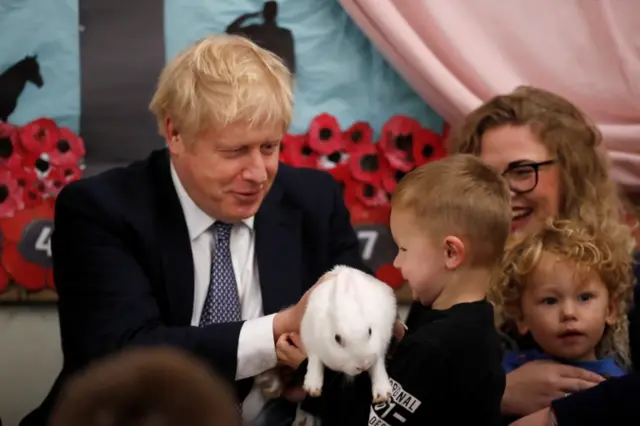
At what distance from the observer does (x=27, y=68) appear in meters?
2.11

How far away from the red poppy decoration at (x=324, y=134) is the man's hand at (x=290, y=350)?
2.75ft

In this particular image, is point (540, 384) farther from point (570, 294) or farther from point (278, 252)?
point (278, 252)

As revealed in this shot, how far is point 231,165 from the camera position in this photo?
156cm

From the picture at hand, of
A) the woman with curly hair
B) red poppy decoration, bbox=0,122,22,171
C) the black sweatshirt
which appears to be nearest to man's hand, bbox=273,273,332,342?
the black sweatshirt

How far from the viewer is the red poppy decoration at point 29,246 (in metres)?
2.09

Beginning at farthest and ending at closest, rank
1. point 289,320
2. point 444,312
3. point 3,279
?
point 3,279 → point 289,320 → point 444,312

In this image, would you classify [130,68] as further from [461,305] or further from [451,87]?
[461,305]

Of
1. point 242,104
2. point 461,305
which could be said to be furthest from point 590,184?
point 242,104

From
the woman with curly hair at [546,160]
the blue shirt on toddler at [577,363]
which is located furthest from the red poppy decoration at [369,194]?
the blue shirt on toddler at [577,363]

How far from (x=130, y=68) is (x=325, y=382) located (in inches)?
45.3

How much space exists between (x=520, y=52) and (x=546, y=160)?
1.62ft

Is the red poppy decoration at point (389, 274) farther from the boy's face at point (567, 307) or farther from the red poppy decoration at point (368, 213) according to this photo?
the boy's face at point (567, 307)

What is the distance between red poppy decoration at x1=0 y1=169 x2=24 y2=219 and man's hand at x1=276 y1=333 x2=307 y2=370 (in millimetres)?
972

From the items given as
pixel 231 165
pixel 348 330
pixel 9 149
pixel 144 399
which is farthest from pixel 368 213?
pixel 144 399
